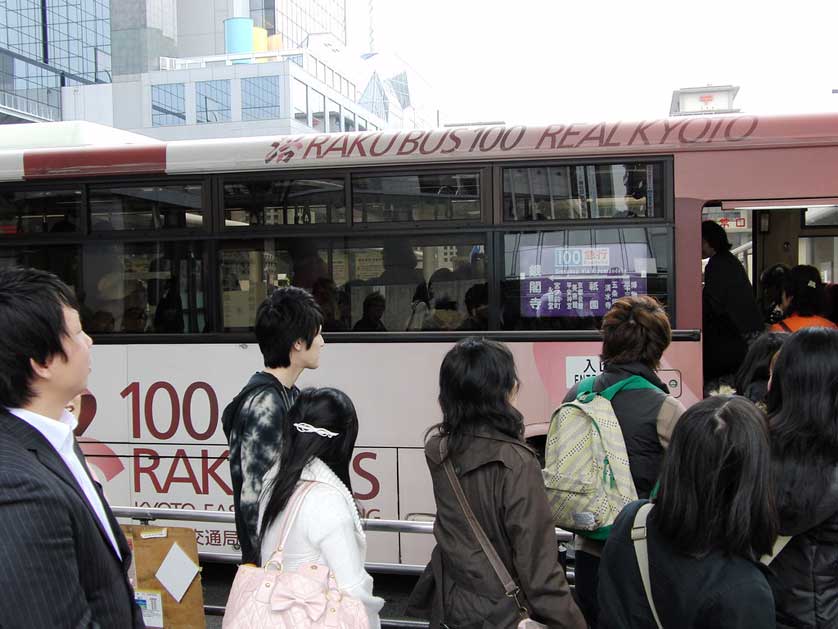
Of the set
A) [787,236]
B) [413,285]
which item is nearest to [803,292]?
[787,236]

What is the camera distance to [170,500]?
526 centimetres

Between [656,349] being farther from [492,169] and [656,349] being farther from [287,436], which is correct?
[492,169]

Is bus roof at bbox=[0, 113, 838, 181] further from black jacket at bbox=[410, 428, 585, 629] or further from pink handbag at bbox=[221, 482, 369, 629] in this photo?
pink handbag at bbox=[221, 482, 369, 629]

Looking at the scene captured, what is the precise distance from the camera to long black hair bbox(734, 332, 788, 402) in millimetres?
3521

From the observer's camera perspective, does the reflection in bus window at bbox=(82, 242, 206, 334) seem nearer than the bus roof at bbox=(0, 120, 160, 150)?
Yes

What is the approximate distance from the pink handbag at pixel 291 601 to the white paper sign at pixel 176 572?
1.85 m

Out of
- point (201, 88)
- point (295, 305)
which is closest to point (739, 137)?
point (295, 305)

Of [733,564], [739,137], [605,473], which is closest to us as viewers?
[733,564]

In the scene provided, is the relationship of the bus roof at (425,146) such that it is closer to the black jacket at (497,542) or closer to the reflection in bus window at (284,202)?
the reflection in bus window at (284,202)

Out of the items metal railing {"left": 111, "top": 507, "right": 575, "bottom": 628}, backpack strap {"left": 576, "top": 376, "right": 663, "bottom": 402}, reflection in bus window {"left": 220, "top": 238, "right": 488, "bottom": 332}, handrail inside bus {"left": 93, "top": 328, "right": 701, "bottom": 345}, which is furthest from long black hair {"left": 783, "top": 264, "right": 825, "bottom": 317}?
backpack strap {"left": 576, "top": 376, "right": 663, "bottom": 402}

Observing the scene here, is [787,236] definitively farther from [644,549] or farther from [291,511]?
[291,511]

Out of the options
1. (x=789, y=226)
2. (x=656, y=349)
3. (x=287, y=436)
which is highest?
(x=789, y=226)

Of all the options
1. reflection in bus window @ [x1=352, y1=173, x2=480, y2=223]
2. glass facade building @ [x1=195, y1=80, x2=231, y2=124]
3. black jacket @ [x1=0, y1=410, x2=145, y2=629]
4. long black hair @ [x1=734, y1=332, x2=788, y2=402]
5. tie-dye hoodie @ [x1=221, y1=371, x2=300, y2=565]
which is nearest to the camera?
black jacket @ [x1=0, y1=410, x2=145, y2=629]

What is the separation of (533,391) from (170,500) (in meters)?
2.73
